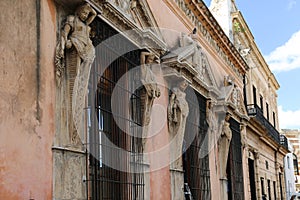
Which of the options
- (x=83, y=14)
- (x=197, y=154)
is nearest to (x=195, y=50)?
(x=197, y=154)

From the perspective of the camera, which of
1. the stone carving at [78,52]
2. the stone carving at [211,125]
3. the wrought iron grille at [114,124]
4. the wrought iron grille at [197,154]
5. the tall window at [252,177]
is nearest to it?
the stone carving at [78,52]

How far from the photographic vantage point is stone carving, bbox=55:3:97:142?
5.18 metres

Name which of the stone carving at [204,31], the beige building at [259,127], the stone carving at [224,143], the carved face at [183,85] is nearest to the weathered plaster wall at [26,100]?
the carved face at [183,85]

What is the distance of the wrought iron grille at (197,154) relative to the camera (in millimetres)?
9398

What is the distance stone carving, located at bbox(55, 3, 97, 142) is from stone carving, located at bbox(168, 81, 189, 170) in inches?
127

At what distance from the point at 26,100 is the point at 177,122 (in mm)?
4327

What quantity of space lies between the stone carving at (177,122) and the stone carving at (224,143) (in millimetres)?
3063

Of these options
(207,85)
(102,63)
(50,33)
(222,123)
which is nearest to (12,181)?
(50,33)

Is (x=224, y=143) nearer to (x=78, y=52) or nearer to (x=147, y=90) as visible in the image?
(x=147, y=90)

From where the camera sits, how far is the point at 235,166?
12977mm

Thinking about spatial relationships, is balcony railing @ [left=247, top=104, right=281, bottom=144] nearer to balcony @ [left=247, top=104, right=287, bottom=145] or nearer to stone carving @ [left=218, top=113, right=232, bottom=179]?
balcony @ [left=247, top=104, right=287, bottom=145]

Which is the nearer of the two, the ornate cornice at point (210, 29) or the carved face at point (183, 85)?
the carved face at point (183, 85)

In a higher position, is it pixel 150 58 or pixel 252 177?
pixel 150 58

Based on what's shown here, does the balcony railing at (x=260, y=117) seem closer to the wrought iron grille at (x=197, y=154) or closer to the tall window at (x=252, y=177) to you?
the tall window at (x=252, y=177)
